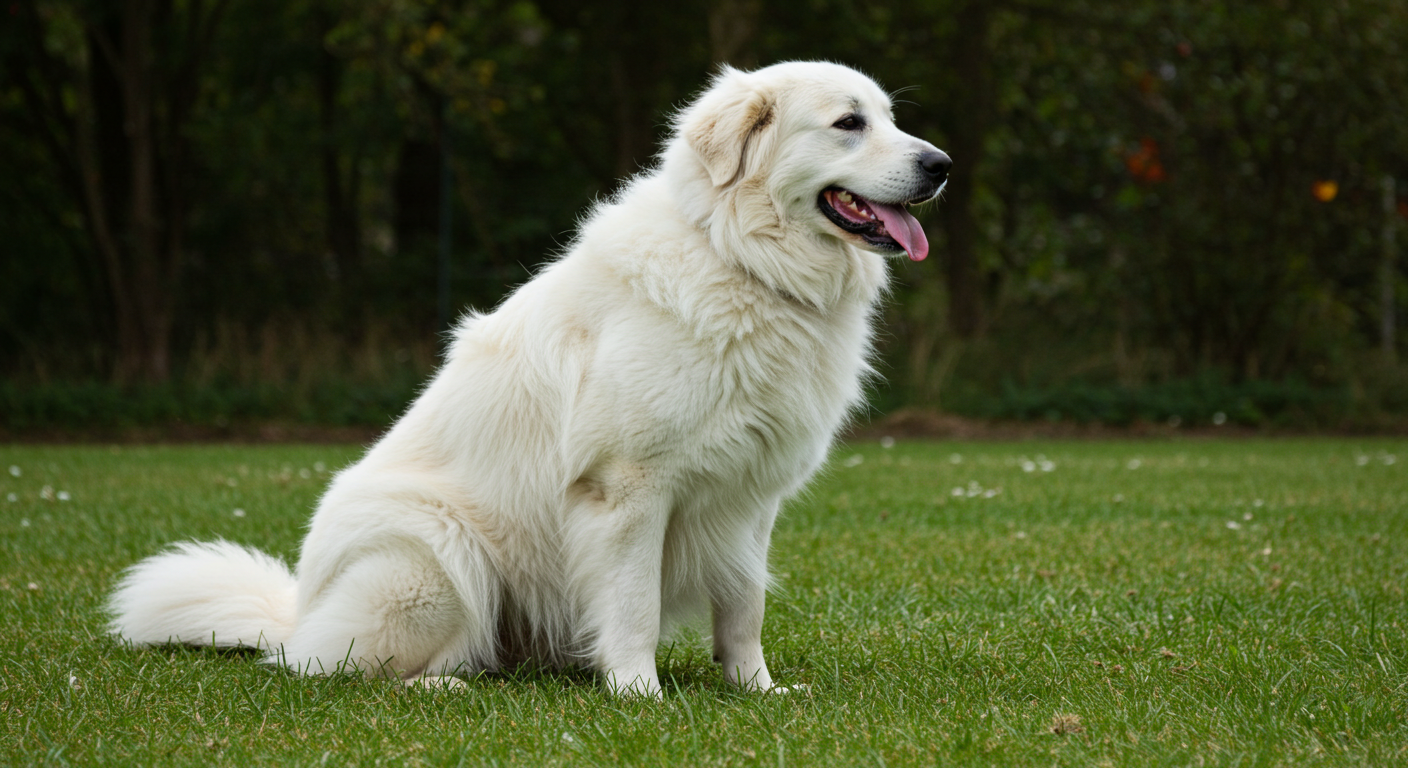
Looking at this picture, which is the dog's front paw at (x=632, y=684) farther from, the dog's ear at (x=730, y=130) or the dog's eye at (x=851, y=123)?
the dog's eye at (x=851, y=123)

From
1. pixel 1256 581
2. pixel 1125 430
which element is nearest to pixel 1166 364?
pixel 1125 430

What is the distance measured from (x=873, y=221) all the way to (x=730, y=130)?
1.58ft

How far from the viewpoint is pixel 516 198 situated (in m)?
15.4

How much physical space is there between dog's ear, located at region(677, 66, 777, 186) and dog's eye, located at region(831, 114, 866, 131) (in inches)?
7.5

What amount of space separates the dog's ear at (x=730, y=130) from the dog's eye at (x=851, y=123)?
19 centimetres

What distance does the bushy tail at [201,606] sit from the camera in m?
3.62

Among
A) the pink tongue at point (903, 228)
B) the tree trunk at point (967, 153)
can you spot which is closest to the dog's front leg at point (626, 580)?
the pink tongue at point (903, 228)

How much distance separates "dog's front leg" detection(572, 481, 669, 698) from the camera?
3.12 m

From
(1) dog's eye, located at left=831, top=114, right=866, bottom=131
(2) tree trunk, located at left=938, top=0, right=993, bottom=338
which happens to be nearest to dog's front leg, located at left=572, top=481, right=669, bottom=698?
(1) dog's eye, located at left=831, top=114, right=866, bottom=131

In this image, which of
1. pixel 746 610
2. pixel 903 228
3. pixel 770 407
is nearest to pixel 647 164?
pixel 903 228

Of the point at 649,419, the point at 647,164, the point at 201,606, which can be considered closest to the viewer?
the point at 649,419

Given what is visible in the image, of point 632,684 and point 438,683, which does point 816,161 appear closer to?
point 632,684

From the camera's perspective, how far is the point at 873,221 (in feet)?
10.9

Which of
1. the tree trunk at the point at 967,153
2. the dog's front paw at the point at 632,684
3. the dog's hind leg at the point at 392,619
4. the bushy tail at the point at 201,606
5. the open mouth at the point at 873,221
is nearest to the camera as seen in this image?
the dog's front paw at the point at 632,684
